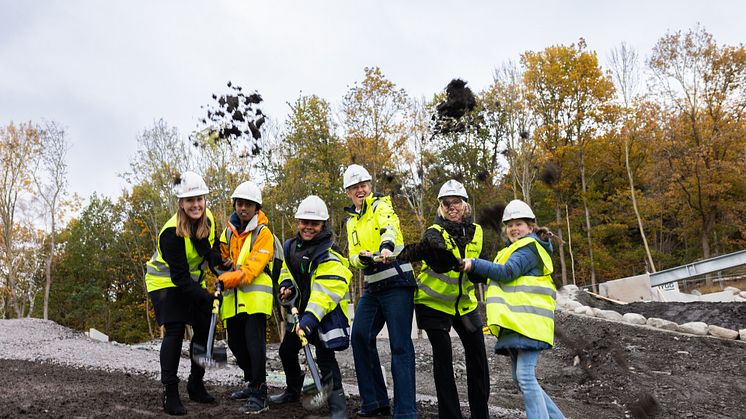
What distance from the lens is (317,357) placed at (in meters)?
4.86

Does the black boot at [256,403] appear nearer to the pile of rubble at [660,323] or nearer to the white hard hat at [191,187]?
the white hard hat at [191,187]

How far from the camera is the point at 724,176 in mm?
30922

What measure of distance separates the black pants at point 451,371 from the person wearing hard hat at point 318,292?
0.72 m

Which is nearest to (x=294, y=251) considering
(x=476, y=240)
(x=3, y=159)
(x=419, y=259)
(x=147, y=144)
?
(x=419, y=259)

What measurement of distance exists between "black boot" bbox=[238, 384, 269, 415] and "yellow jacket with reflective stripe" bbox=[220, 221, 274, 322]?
600 millimetres

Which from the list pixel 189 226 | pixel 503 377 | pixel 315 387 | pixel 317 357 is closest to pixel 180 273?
pixel 189 226

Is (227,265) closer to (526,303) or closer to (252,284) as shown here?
(252,284)

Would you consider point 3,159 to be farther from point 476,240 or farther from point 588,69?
point 476,240

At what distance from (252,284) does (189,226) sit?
2.22 feet

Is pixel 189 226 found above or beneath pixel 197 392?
above

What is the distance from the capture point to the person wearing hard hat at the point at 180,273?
15.1ft

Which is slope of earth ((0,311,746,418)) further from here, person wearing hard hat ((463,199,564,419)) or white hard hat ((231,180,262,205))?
white hard hat ((231,180,262,205))

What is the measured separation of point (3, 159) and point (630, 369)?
31.4 meters

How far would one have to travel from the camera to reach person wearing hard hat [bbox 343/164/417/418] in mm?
4508
